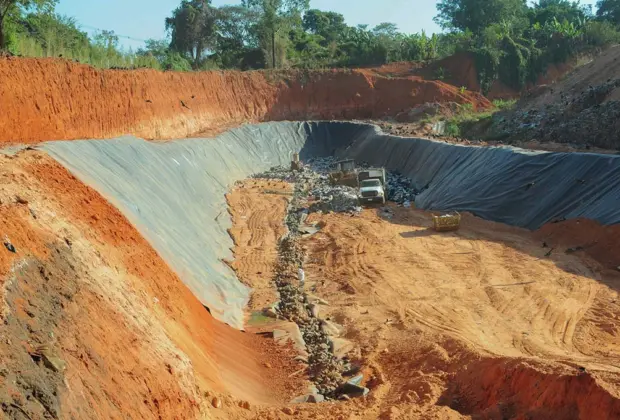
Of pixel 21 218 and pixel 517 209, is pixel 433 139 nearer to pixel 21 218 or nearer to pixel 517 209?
pixel 517 209

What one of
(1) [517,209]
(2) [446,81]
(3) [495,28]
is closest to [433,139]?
(1) [517,209]

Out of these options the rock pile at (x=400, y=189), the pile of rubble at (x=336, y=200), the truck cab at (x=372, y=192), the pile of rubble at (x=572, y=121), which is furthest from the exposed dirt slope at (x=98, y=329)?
the pile of rubble at (x=572, y=121)

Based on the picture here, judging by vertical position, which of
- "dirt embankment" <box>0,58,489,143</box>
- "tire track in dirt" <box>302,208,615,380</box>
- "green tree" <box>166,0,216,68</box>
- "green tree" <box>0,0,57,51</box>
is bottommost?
"tire track in dirt" <box>302,208,615,380</box>

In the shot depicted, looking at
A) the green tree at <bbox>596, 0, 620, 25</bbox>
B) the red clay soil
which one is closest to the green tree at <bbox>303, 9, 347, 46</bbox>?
the green tree at <bbox>596, 0, 620, 25</bbox>

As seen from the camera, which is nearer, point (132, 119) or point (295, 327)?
point (295, 327)

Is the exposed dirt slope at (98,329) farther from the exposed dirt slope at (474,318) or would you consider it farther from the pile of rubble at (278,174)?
the pile of rubble at (278,174)

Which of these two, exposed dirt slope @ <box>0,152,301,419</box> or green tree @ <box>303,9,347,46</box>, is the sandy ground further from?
green tree @ <box>303,9,347,46</box>

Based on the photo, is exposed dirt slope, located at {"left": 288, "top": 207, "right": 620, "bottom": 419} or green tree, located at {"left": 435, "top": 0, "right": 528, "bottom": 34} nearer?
exposed dirt slope, located at {"left": 288, "top": 207, "right": 620, "bottom": 419}
